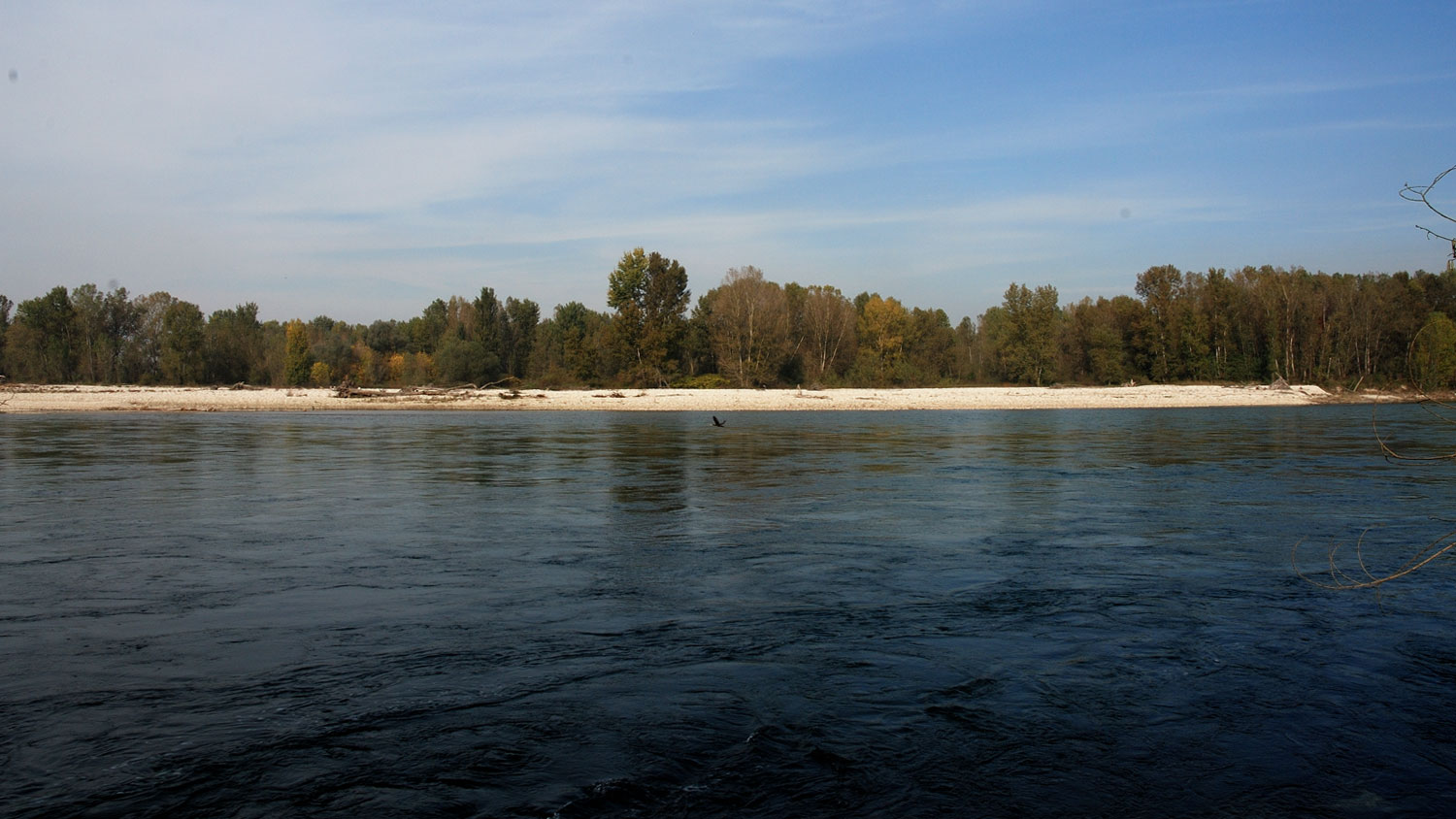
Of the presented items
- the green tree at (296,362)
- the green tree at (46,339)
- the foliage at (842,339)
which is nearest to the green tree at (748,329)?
the foliage at (842,339)

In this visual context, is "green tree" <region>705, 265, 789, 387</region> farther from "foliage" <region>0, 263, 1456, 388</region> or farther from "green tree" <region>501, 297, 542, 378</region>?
"green tree" <region>501, 297, 542, 378</region>

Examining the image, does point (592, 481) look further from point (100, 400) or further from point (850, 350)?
point (850, 350)

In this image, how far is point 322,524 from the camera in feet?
41.6

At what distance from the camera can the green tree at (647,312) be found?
3078 inches

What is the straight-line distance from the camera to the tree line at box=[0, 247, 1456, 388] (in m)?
77.3

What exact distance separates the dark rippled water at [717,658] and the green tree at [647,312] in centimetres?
6273

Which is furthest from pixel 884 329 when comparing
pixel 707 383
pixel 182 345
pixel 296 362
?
pixel 182 345

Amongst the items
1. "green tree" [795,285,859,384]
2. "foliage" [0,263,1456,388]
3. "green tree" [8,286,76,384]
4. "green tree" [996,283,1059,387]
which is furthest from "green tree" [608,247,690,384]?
"green tree" [8,286,76,384]

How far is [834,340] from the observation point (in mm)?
87125

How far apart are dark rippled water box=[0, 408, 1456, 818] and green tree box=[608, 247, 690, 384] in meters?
62.7

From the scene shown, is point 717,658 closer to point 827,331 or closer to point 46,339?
point 827,331

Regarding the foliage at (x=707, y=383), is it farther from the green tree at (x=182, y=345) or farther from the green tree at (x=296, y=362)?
the green tree at (x=182, y=345)

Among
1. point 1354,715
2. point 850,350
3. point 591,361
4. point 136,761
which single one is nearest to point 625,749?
point 136,761

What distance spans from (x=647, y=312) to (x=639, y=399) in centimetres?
1729
